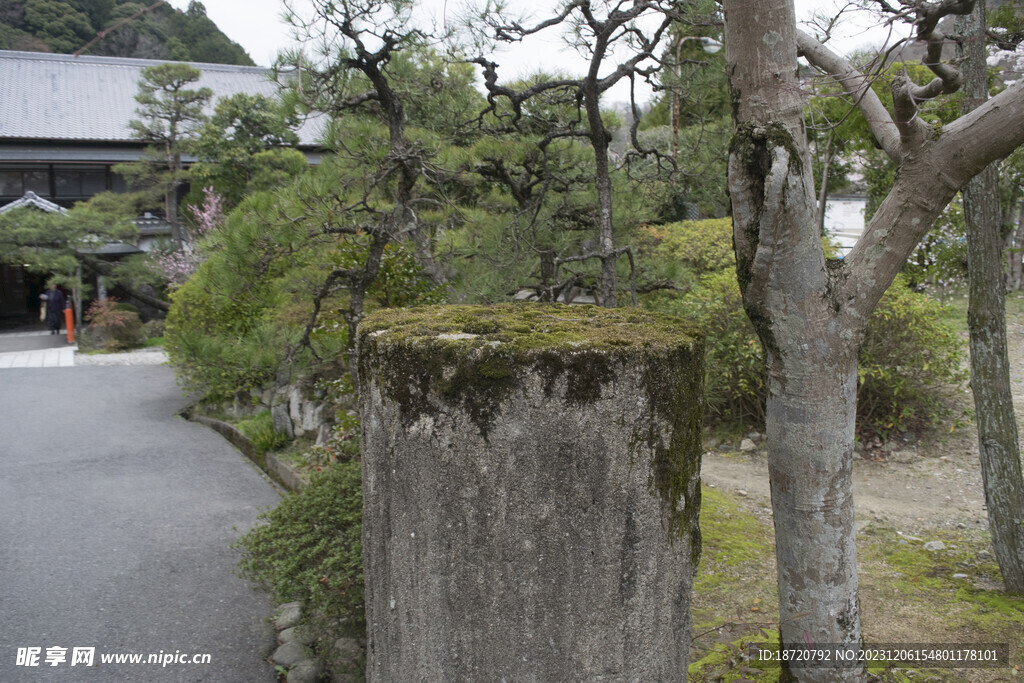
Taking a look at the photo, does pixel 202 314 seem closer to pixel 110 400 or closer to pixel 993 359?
pixel 110 400

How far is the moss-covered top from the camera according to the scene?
2078 millimetres

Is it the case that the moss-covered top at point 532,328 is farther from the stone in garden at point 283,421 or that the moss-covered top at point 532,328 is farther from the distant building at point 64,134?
the distant building at point 64,134

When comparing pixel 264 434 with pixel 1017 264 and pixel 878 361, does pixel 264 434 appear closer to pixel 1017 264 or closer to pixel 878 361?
pixel 878 361

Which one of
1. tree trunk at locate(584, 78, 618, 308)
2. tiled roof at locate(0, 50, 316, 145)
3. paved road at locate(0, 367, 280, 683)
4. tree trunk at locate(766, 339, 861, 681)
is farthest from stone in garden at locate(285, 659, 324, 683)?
tiled roof at locate(0, 50, 316, 145)

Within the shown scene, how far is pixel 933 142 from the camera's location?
2.23m

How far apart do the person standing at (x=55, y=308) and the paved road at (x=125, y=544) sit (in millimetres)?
8348

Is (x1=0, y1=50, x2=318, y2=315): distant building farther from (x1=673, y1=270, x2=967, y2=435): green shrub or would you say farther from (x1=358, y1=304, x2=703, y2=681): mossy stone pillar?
(x1=358, y1=304, x2=703, y2=681): mossy stone pillar

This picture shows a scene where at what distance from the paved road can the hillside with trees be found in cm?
852

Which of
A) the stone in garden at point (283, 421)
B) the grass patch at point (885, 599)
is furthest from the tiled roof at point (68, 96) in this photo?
the grass patch at point (885, 599)

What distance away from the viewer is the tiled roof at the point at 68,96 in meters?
17.0

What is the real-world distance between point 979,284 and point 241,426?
7359 millimetres

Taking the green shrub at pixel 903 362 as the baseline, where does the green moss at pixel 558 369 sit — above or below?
above

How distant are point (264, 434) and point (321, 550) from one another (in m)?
4.31

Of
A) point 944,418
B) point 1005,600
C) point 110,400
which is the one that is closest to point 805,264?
point 1005,600
